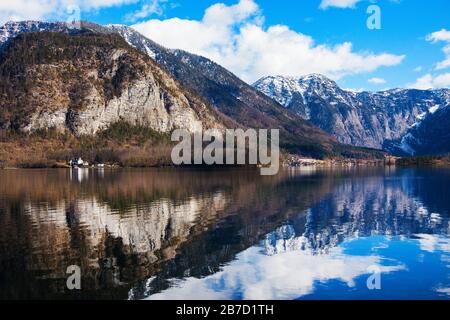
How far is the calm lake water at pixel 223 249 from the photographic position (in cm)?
3322

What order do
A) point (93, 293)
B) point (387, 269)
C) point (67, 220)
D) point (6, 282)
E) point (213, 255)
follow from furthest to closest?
point (67, 220) < point (213, 255) < point (387, 269) < point (6, 282) < point (93, 293)

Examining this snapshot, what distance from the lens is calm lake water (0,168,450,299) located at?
33.2 metres

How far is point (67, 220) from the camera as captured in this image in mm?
62719

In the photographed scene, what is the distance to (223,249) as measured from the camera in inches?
1842

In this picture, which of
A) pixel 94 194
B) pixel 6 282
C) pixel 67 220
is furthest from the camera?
pixel 94 194

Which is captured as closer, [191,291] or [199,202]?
[191,291]
